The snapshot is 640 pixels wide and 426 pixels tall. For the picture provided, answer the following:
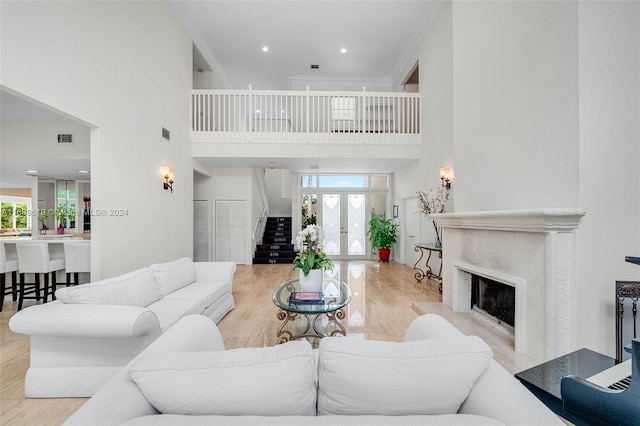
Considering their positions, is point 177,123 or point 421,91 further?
point 421,91

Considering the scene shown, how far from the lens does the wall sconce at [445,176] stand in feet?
15.2

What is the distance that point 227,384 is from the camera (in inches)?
34.2

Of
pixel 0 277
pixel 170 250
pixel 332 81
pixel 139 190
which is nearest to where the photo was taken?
pixel 0 277

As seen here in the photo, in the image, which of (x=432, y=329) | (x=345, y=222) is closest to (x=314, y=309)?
(x=432, y=329)

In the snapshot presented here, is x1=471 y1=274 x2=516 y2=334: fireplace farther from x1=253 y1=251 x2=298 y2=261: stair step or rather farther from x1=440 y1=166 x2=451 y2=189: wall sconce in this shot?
x1=253 y1=251 x2=298 y2=261: stair step

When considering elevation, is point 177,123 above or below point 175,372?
above

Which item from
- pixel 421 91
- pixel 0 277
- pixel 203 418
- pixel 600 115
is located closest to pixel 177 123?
pixel 0 277

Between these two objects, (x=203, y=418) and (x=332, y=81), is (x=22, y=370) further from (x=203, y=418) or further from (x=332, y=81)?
(x=332, y=81)

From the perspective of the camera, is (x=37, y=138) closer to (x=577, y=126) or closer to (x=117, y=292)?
(x=117, y=292)

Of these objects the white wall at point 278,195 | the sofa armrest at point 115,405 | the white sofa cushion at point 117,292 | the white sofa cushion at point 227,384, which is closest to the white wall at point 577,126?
the white sofa cushion at point 227,384

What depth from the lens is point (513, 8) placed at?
8.26ft

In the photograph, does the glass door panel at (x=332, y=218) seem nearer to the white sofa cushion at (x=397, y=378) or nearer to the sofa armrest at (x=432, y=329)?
the sofa armrest at (x=432, y=329)

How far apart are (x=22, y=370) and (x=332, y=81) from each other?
8046mm

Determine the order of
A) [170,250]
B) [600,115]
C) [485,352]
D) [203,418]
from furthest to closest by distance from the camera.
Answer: [170,250]
[600,115]
[485,352]
[203,418]
